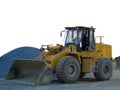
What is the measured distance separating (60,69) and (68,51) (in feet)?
3.55

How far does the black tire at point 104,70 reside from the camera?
1576 cm

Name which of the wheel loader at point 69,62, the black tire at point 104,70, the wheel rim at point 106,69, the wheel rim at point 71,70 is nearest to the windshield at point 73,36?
the wheel loader at point 69,62

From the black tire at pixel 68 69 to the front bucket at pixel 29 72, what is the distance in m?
0.50

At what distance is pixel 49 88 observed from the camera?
12.5m

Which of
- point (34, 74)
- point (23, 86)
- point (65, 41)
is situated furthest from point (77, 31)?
point (23, 86)

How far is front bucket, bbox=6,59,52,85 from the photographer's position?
44.9ft

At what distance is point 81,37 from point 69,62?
1.61 meters

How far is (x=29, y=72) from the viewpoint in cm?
1459

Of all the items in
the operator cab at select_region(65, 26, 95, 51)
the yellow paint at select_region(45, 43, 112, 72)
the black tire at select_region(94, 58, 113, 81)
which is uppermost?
the operator cab at select_region(65, 26, 95, 51)

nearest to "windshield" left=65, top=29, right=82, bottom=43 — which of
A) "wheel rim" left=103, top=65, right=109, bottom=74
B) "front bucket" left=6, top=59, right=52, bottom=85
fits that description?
"wheel rim" left=103, top=65, right=109, bottom=74

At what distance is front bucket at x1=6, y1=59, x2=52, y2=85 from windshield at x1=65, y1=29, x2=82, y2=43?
2.19m

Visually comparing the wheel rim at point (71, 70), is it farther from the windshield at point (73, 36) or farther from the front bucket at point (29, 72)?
the windshield at point (73, 36)

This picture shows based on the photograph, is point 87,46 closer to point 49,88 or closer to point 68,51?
point 68,51

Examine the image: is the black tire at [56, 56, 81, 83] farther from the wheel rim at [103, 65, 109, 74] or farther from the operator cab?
the wheel rim at [103, 65, 109, 74]
